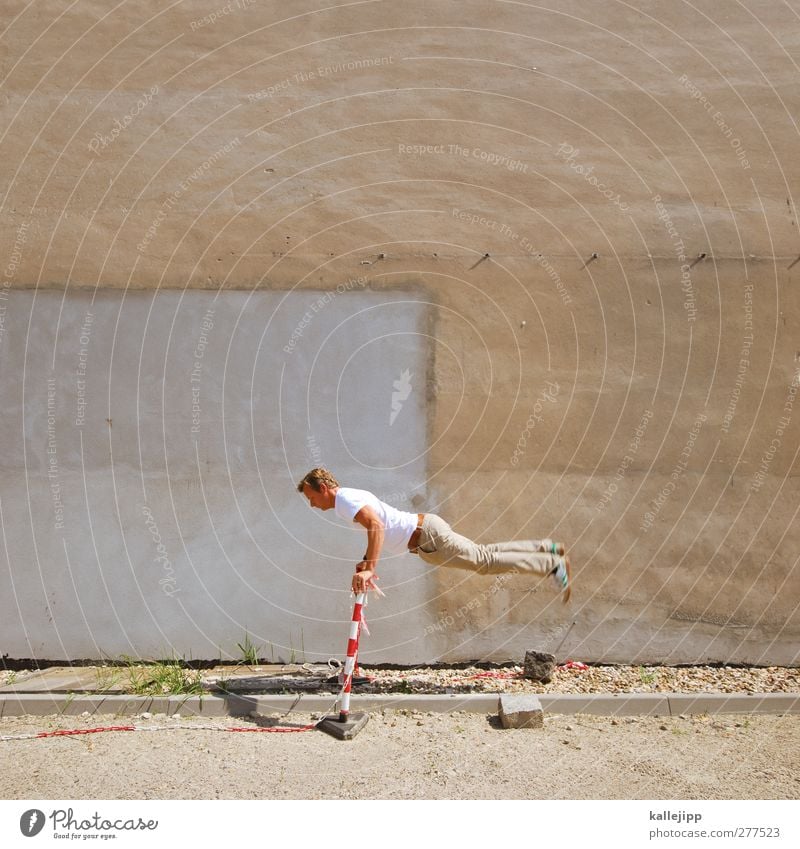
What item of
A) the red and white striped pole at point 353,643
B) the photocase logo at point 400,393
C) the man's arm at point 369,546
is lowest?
the red and white striped pole at point 353,643

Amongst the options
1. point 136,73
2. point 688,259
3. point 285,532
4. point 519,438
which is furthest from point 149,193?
point 688,259

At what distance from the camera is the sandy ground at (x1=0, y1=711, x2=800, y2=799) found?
17.1 feet

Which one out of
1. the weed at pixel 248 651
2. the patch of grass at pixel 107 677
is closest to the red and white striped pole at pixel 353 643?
the weed at pixel 248 651

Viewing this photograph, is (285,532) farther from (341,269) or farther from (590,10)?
(590,10)

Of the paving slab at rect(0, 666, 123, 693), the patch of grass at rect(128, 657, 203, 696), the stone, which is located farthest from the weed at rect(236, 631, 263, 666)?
the stone

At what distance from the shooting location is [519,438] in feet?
25.7

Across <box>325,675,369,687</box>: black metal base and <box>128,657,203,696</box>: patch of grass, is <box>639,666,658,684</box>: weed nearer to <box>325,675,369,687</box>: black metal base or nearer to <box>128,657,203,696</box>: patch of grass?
<box>325,675,369,687</box>: black metal base

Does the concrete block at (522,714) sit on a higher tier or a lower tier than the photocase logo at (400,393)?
lower

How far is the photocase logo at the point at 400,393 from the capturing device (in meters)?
7.84

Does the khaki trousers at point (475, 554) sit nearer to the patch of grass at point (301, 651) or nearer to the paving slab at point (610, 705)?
the paving slab at point (610, 705)

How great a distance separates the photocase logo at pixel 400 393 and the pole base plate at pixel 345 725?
2.47 metres

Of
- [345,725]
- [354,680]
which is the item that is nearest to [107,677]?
[354,680]

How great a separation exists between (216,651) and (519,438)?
3.08 m
